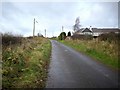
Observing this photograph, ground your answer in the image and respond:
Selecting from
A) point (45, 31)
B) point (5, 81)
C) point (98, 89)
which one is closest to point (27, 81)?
point (5, 81)

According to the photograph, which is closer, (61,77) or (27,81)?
(27,81)

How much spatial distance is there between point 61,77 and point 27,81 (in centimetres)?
226

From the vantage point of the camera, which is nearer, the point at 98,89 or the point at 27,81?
the point at 98,89

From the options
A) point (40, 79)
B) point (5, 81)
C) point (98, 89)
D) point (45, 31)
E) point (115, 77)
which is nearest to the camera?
point (98, 89)

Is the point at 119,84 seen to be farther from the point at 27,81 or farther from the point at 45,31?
the point at 45,31

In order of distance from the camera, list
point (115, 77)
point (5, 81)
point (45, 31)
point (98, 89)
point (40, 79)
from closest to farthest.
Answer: point (98, 89) < point (5, 81) < point (40, 79) < point (115, 77) < point (45, 31)

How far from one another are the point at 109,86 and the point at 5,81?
441 cm

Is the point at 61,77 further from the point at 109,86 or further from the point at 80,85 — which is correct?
the point at 109,86

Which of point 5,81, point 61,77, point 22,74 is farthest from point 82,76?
point 5,81

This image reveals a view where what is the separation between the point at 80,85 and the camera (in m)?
9.77

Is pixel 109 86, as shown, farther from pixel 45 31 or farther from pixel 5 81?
pixel 45 31

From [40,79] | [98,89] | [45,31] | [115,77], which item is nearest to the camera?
[98,89]

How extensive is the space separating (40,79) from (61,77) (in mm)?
1335

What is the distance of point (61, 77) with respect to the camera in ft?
38.2
